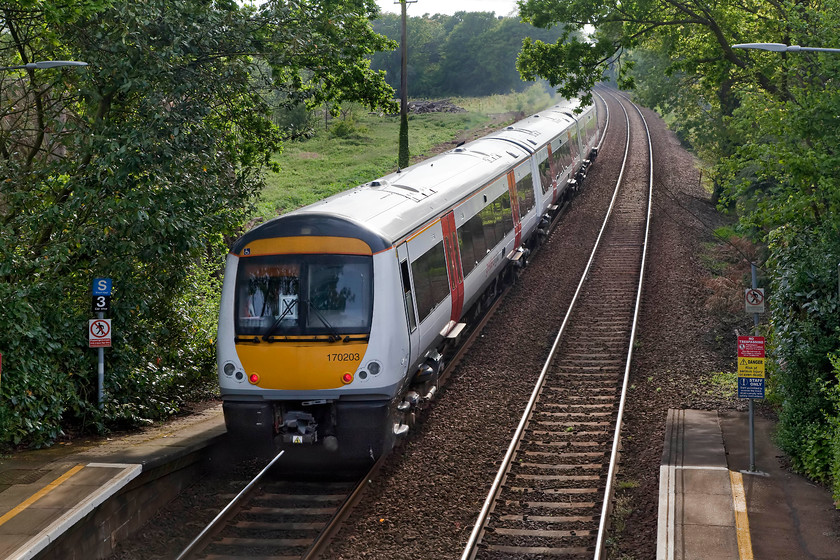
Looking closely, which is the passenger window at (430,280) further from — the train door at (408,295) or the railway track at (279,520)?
the railway track at (279,520)

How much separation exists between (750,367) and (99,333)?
844 cm

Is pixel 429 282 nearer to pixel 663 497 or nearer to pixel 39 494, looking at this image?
pixel 663 497

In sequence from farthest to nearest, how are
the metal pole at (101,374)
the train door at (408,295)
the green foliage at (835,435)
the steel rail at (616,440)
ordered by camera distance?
the metal pole at (101,374) → the train door at (408,295) → the green foliage at (835,435) → the steel rail at (616,440)

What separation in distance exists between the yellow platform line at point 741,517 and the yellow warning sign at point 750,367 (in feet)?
4.09

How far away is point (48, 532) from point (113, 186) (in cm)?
515

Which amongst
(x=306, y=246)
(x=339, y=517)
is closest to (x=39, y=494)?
(x=339, y=517)

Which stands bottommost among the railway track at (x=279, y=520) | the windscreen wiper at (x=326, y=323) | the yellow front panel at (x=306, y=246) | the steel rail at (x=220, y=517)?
the railway track at (x=279, y=520)

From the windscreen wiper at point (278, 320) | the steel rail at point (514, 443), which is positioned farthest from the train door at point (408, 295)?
the steel rail at point (514, 443)

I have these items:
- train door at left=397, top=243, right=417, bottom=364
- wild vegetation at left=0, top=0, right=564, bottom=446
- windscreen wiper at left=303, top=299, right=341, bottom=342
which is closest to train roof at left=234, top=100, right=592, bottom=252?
train door at left=397, top=243, right=417, bottom=364

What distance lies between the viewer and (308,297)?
1059 cm

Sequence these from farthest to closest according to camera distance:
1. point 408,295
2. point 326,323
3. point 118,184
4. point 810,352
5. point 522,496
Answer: point 118,184, point 408,295, point 810,352, point 326,323, point 522,496

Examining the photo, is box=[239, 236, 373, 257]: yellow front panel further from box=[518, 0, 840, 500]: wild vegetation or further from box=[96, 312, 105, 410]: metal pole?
box=[518, 0, 840, 500]: wild vegetation

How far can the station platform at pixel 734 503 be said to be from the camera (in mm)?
8477

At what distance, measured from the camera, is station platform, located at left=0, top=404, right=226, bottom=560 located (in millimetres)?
8203
